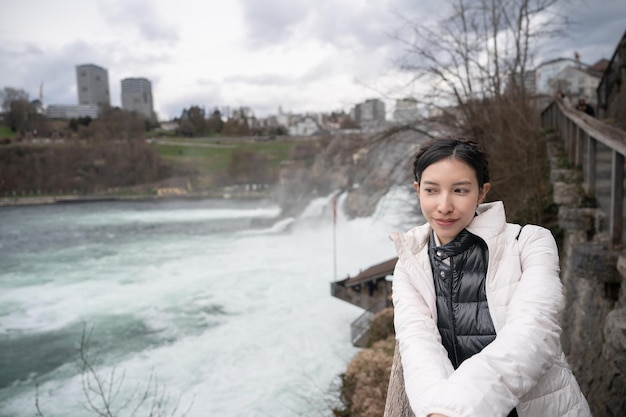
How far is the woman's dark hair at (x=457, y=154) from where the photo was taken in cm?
141

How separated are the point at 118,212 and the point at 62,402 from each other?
4461 centimetres

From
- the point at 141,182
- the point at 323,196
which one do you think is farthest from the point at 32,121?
the point at 323,196

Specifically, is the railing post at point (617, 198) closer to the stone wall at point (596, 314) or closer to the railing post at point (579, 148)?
the stone wall at point (596, 314)

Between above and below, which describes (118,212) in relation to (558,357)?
below

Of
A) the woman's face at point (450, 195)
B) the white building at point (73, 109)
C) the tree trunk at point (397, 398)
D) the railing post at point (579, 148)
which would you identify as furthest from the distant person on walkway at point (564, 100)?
the white building at point (73, 109)

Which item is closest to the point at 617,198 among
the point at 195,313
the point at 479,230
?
the point at 479,230

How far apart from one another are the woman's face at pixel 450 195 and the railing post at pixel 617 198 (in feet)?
6.78

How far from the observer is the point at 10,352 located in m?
14.0

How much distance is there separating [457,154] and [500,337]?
0.54 m

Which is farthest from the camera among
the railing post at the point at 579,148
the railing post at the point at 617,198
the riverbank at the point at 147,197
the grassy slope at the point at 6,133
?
the grassy slope at the point at 6,133

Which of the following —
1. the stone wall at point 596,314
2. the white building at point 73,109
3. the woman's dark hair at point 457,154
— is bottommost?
the stone wall at point 596,314

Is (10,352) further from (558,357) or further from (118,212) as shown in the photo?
(118,212)

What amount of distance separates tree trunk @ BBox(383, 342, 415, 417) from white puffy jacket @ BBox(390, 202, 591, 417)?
130 millimetres

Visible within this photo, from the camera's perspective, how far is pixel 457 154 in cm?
141
